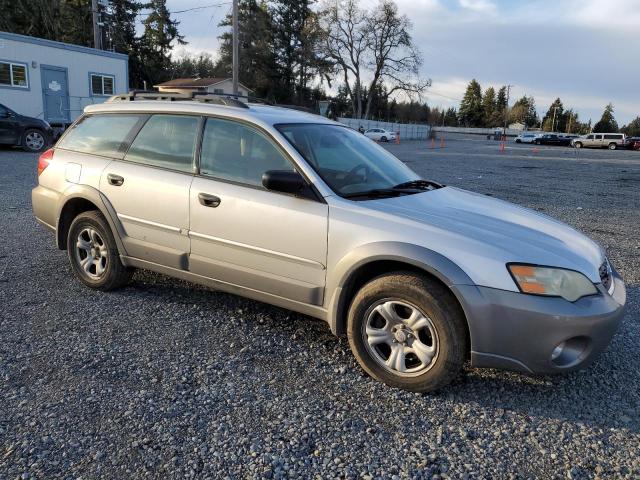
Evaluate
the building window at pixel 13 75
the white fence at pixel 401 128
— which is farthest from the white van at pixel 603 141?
the building window at pixel 13 75

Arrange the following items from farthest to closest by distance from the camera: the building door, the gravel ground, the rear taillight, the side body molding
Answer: the building door, the rear taillight, the side body molding, the gravel ground

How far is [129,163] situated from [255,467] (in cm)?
279

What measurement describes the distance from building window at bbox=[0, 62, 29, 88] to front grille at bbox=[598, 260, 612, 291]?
22331mm

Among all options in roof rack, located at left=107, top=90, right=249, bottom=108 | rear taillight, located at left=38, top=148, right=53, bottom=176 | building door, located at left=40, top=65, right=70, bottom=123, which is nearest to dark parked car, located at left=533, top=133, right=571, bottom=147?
building door, located at left=40, top=65, right=70, bottom=123

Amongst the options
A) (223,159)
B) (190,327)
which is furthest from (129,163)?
(190,327)

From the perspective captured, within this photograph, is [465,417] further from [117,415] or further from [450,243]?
[117,415]

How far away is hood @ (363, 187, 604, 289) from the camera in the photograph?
2.82 metres

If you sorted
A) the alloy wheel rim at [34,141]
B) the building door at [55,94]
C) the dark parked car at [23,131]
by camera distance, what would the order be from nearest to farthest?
the dark parked car at [23,131], the alloy wheel rim at [34,141], the building door at [55,94]

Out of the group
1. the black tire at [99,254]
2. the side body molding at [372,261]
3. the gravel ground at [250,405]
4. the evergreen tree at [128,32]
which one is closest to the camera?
the gravel ground at [250,405]

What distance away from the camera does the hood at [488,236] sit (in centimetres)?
282

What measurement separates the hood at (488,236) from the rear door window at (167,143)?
5.21 ft

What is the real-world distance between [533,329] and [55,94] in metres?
23.5

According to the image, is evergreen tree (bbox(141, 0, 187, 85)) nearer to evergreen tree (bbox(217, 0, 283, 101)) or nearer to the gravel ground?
Result: evergreen tree (bbox(217, 0, 283, 101))

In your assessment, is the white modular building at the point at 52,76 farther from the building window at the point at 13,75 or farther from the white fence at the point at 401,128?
the white fence at the point at 401,128
